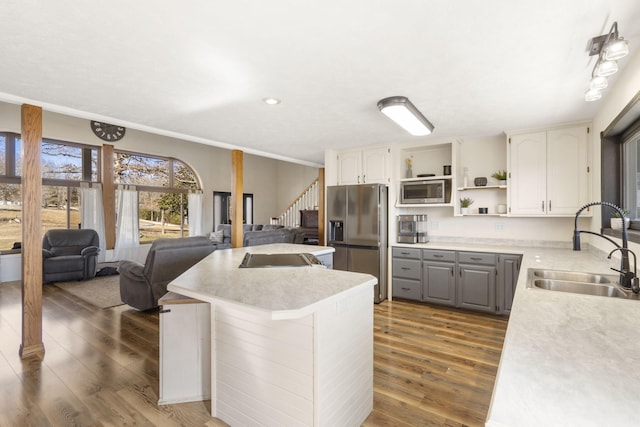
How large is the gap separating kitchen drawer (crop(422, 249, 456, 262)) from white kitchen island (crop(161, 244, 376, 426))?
2.32 m

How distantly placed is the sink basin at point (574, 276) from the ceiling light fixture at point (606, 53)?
44.8 inches

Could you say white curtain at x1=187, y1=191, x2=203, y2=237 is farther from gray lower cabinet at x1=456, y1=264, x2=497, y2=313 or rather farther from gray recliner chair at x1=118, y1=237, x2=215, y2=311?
gray lower cabinet at x1=456, y1=264, x2=497, y2=313

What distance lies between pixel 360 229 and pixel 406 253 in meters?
0.71

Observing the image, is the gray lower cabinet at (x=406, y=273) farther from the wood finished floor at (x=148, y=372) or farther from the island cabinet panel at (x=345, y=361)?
the island cabinet panel at (x=345, y=361)

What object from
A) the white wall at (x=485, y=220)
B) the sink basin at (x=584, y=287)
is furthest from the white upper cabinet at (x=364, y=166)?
the sink basin at (x=584, y=287)

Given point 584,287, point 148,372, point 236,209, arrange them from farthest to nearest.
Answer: point 236,209 → point 148,372 → point 584,287

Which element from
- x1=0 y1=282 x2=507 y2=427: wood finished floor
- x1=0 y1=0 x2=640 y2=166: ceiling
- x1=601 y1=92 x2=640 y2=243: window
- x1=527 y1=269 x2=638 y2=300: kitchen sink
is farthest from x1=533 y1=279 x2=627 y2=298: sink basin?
x1=0 y1=0 x2=640 y2=166: ceiling

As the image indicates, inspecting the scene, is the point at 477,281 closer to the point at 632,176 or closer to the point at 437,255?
the point at 437,255

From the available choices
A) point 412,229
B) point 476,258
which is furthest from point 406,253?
point 476,258

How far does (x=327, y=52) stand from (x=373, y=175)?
2895 millimetres

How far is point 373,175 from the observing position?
4703 millimetres

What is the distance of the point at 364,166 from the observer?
15.7 ft

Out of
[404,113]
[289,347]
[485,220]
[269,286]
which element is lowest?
[289,347]

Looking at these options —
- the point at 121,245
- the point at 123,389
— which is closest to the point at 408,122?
the point at 123,389
